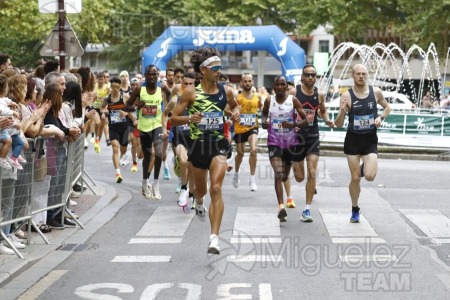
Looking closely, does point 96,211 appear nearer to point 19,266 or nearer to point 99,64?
point 19,266

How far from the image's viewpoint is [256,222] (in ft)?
40.3

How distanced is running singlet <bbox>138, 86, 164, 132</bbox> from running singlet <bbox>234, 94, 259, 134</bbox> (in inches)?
56.4

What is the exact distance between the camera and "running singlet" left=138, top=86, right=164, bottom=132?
50.2ft

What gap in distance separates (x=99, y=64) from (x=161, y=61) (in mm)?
70938

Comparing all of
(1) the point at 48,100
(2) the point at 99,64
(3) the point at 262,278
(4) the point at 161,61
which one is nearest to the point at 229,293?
(3) the point at 262,278

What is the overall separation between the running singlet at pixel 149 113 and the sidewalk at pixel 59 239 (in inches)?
43.5

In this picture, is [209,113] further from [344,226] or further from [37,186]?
[344,226]

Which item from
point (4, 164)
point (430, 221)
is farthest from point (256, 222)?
point (4, 164)

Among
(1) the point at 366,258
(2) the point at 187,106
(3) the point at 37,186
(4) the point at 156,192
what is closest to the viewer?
(1) the point at 366,258

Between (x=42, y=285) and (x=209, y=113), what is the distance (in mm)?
2444

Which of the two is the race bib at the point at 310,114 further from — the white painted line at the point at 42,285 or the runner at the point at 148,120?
the white painted line at the point at 42,285

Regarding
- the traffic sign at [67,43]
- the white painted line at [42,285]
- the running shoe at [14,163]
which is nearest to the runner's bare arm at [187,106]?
the running shoe at [14,163]

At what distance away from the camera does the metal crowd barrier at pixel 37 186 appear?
967 centimetres

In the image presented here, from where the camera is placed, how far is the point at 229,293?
8.09 metres
